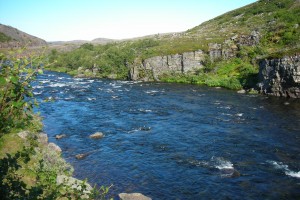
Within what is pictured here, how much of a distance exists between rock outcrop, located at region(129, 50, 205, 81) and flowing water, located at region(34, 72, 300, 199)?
25.7 meters

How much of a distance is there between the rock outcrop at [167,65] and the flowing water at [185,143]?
2573 centimetres

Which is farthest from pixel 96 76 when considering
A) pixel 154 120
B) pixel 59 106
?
pixel 154 120

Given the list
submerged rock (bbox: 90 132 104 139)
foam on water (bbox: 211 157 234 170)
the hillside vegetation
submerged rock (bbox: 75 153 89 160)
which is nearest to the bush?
foam on water (bbox: 211 157 234 170)

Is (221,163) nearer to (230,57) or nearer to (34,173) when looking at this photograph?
(34,173)

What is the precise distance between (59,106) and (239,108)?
3079cm

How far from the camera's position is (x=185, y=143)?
107 feet

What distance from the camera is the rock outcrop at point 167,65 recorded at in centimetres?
8300

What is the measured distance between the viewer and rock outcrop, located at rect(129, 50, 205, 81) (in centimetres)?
8300

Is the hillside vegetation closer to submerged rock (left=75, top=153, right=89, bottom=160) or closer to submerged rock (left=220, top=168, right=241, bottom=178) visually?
submerged rock (left=220, top=168, right=241, bottom=178)

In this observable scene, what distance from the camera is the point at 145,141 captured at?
33875mm

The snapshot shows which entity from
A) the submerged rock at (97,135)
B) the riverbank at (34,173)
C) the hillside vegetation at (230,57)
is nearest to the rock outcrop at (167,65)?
the hillside vegetation at (230,57)

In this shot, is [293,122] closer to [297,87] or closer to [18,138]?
[297,87]

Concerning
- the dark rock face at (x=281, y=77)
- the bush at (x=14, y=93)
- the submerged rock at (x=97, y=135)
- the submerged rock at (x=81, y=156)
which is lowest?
the submerged rock at (x=81, y=156)

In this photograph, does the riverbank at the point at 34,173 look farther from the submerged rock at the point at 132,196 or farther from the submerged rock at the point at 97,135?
the submerged rock at the point at 97,135
